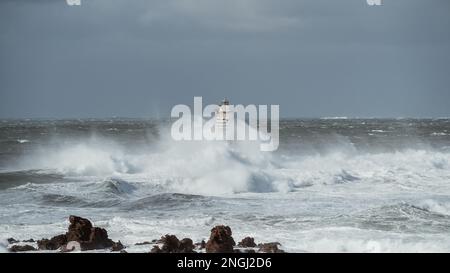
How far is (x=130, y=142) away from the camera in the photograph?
54.7m

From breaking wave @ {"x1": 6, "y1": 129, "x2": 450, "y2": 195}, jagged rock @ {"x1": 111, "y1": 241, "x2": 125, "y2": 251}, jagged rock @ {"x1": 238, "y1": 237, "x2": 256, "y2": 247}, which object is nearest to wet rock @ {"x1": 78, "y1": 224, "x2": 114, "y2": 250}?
jagged rock @ {"x1": 111, "y1": 241, "x2": 125, "y2": 251}

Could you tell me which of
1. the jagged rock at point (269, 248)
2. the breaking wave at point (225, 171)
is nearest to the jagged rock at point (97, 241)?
the jagged rock at point (269, 248)

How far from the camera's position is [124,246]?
11688mm

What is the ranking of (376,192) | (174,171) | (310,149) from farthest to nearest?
(310,149) < (174,171) < (376,192)

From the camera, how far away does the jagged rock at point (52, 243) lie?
11.5 metres

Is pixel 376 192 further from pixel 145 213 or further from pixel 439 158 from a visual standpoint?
pixel 439 158

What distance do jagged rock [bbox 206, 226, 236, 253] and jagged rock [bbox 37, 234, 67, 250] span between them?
7.81ft

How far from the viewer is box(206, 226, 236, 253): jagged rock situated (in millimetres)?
10805

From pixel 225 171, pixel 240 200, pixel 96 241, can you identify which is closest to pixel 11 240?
pixel 96 241

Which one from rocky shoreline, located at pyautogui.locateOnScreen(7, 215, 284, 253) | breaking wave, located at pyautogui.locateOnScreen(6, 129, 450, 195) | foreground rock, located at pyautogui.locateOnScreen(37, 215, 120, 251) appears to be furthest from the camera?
breaking wave, located at pyautogui.locateOnScreen(6, 129, 450, 195)

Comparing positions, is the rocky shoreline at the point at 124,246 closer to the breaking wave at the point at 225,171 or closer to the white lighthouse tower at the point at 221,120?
the breaking wave at the point at 225,171

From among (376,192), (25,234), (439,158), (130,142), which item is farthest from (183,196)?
(130,142)

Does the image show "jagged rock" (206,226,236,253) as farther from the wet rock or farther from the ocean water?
the wet rock

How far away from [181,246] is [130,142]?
44.1 m
